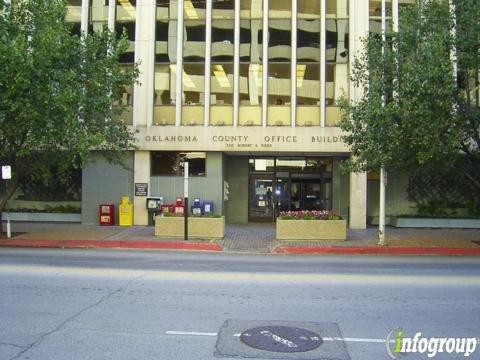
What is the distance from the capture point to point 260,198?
26.7 meters

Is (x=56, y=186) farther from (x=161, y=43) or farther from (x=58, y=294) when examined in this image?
(x=58, y=294)

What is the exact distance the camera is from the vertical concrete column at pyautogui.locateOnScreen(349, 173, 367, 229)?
23.6 metres

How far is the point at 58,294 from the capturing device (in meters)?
9.23

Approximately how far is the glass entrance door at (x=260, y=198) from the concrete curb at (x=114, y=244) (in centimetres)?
872

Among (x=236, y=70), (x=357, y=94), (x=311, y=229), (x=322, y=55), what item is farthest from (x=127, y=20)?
(x=311, y=229)

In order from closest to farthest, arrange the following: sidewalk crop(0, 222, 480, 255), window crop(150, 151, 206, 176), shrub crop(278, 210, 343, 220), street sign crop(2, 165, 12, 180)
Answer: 1. sidewalk crop(0, 222, 480, 255)
2. street sign crop(2, 165, 12, 180)
3. shrub crop(278, 210, 343, 220)
4. window crop(150, 151, 206, 176)

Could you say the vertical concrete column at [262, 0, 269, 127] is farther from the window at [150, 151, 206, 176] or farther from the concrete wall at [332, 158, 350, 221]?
the concrete wall at [332, 158, 350, 221]

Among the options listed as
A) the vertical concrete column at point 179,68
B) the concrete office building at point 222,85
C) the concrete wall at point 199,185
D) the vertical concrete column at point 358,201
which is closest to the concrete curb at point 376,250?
the vertical concrete column at point 358,201

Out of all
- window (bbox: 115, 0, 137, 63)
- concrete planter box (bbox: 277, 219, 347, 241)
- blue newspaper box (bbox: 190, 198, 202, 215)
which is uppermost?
window (bbox: 115, 0, 137, 63)

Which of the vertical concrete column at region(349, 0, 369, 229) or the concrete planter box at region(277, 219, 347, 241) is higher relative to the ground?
the vertical concrete column at region(349, 0, 369, 229)

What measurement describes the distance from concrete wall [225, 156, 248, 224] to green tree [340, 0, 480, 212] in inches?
347

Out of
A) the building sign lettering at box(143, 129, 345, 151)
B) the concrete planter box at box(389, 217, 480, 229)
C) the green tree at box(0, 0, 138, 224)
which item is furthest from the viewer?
the concrete planter box at box(389, 217, 480, 229)

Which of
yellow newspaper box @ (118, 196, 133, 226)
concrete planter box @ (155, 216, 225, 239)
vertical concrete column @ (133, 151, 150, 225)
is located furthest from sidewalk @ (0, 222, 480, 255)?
vertical concrete column @ (133, 151, 150, 225)

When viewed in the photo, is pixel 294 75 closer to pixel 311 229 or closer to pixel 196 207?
pixel 196 207
